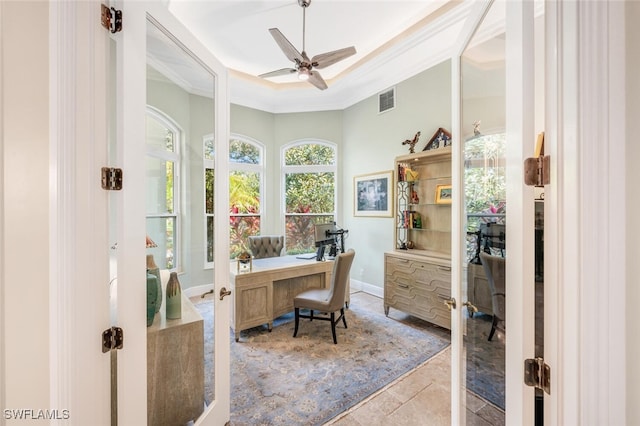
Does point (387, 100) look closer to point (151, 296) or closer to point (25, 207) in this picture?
point (151, 296)

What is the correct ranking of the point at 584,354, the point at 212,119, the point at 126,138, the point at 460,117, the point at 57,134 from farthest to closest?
1. the point at 212,119
2. the point at 460,117
3. the point at 126,138
4. the point at 57,134
5. the point at 584,354

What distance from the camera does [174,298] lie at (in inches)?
60.4

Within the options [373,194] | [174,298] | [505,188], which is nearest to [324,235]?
[373,194]

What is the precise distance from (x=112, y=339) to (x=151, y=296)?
0.31m

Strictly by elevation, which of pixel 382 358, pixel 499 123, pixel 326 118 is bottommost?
pixel 382 358

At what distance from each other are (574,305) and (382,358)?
7.47ft

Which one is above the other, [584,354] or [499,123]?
[499,123]

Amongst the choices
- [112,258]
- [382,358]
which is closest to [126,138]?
[112,258]

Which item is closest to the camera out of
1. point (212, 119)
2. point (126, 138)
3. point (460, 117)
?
point (126, 138)

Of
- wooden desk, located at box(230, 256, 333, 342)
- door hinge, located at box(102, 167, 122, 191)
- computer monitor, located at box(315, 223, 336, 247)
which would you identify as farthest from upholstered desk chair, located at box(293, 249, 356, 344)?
door hinge, located at box(102, 167, 122, 191)

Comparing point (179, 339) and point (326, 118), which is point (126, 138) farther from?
point (326, 118)

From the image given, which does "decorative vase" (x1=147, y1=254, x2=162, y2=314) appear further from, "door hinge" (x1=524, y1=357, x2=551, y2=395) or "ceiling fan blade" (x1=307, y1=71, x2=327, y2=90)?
"ceiling fan blade" (x1=307, y1=71, x2=327, y2=90)

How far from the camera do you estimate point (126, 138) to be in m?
1.06

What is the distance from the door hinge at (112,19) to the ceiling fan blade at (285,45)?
162 centimetres
